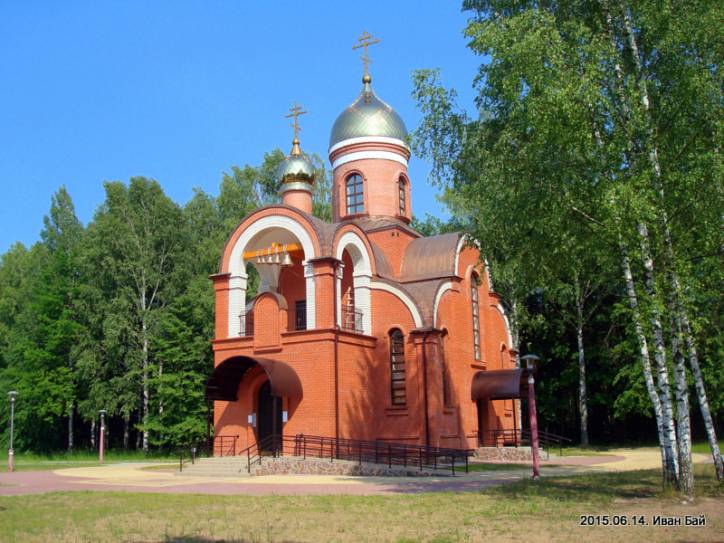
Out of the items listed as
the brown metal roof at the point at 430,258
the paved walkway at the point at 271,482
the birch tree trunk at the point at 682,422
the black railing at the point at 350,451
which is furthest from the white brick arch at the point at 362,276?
the birch tree trunk at the point at 682,422

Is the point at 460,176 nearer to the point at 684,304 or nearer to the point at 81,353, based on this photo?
the point at 684,304

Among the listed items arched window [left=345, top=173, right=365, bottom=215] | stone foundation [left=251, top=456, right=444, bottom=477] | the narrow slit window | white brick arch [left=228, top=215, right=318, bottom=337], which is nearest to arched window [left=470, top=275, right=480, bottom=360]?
arched window [left=345, top=173, right=365, bottom=215]

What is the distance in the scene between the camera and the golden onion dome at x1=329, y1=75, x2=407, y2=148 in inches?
1033

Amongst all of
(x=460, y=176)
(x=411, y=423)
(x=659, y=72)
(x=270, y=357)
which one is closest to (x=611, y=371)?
(x=411, y=423)

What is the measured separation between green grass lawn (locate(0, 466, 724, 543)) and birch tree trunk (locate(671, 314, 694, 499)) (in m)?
0.30

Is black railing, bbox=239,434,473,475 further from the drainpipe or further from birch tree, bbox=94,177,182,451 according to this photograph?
birch tree, bbox=94,177,182,451

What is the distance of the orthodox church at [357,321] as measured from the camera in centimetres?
2058

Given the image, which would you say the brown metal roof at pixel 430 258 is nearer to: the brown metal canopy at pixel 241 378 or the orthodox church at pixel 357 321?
the orthodox church at pixel 357 321

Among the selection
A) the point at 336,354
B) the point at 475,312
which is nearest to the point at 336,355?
the point at 336,354

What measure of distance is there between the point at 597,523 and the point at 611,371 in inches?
955

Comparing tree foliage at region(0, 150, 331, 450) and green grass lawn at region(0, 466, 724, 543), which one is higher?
tree foliage at region(0, 150, 331, 450)

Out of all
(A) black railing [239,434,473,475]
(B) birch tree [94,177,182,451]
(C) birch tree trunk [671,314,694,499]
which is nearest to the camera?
(C) birch tree trunk [671,314,694,499]

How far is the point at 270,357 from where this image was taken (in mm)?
21047

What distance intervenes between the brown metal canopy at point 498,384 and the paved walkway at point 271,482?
365cm
